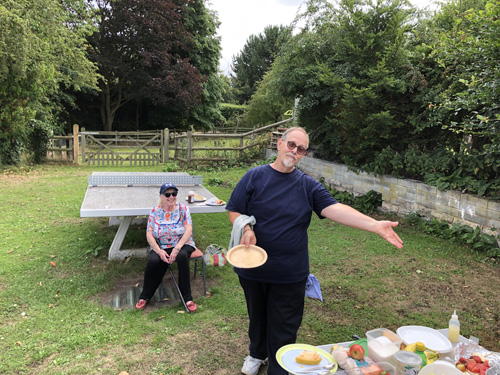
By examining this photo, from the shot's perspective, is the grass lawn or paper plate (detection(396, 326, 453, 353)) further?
the grass lawn

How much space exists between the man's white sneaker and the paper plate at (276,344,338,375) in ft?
3.14

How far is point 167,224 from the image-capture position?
4598mm

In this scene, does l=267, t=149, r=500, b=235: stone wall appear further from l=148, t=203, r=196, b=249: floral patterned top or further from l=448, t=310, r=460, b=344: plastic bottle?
l=148, t=203, r=196, b=249: floral patterned top

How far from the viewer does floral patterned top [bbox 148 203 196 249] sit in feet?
15.0

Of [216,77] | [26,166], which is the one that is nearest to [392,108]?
[26,166]

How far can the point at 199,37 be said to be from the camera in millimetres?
28531

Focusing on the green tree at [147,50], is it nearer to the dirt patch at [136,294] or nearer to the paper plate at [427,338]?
the dirt patch at [136,294]

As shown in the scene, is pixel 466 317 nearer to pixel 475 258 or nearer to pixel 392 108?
pixel 475 258

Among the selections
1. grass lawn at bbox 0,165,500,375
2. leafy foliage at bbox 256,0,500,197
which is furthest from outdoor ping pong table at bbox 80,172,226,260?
leafy foliage at bbox 256,0,500,197

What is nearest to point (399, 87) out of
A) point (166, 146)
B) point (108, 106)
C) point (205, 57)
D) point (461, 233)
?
point (461, 233)

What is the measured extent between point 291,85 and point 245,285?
8769 millimetres

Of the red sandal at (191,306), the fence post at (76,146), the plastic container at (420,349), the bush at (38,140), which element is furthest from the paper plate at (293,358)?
the bush at (38,140)

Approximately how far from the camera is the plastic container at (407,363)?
2.19 m

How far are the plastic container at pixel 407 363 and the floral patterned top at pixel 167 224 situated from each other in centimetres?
300
